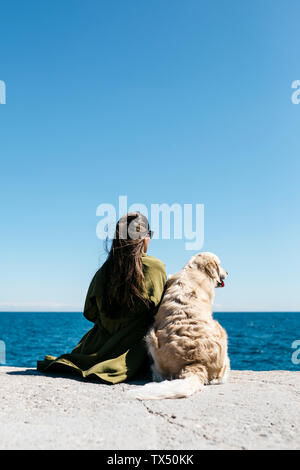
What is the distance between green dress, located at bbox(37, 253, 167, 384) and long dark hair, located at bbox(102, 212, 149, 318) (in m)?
0.09

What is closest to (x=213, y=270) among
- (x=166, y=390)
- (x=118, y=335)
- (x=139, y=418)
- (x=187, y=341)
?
(x=187, y=341)

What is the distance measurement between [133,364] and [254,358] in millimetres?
19793

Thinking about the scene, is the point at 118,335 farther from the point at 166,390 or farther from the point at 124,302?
the point at 166,390

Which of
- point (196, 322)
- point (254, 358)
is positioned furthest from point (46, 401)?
point (254, 358)

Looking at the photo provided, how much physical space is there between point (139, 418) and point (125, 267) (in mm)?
1967

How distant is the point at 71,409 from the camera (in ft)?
11.1

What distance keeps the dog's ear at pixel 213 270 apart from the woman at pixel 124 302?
0.58m

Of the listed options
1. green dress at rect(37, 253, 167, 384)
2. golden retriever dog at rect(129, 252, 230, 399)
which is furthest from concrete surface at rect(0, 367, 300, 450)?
green dress at rect(37, 253, 167, 384)

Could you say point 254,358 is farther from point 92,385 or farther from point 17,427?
point 17,427

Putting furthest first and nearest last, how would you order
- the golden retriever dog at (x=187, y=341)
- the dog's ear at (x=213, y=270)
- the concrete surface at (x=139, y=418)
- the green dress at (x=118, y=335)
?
the dog's ear at (x=213, y=270)
the green dress at (x=118, y=335)
the golden retriever dog at (x=187, y=341)
the concrete surface at (x=139, y=418)

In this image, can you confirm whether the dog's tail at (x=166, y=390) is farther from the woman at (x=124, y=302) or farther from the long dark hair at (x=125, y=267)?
the long dark hair at (x=125, y=267)

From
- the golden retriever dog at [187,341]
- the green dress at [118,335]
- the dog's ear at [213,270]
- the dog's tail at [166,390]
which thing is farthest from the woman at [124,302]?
the dog's tail at [166,390]

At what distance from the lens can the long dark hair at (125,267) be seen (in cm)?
469

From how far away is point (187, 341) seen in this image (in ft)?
14.0
